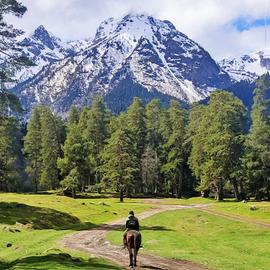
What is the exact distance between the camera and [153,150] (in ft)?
419

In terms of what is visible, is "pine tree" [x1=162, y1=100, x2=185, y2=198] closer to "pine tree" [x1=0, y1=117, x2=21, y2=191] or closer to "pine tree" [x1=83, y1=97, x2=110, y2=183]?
"pine tree" [x1=83, y1=97, x2=110, y2=183]

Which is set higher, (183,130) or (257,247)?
(183,130)

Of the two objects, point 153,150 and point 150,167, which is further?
point 153,150

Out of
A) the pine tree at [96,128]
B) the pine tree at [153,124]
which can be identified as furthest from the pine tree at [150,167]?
the pine tree at [96,128]

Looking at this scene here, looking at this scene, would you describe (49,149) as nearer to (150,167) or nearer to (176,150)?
(150,167)

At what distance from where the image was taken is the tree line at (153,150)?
3898 inches

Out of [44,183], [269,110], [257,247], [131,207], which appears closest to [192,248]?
[257,247]

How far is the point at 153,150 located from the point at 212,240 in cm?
8319

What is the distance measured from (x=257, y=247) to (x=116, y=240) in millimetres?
11294

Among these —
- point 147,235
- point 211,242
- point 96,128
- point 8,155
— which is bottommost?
point 211,242

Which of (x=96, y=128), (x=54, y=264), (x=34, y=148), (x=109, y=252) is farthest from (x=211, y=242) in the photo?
(x=96, y=128)

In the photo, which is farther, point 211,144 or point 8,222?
point 211,144

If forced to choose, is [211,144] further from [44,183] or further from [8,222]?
[8,222]

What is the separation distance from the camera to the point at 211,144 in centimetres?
9975
